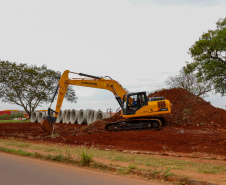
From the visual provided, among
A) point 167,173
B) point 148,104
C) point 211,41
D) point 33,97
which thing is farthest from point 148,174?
point 33,97

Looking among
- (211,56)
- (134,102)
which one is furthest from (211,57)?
(134,102)

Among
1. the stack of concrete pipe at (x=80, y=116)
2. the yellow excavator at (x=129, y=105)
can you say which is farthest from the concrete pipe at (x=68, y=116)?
the yellow excavator at (x=129, y=105)

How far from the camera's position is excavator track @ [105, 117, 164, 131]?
19.3 metres

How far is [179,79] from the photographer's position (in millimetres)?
44656

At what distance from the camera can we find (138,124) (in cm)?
1959

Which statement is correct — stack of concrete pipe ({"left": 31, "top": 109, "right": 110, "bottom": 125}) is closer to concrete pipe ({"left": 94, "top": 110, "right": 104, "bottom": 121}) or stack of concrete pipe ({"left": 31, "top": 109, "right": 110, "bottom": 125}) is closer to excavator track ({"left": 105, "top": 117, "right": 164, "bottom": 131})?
concrete pipe ({"left": 94, "top": 110, "right": 104, "bottom": 121})

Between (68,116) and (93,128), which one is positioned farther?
(68,116)

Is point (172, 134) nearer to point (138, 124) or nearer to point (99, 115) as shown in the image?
point (138, 124)

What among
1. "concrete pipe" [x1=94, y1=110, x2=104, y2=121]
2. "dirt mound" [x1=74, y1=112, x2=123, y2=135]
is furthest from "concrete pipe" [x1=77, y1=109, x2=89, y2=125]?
"dirt mound" [x1=74, y1=112, x2=123, y2=135]

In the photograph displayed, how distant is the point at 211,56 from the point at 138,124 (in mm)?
14868

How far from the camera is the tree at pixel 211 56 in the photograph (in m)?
27.1

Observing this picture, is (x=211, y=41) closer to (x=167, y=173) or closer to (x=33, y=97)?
(x=167, y=173)

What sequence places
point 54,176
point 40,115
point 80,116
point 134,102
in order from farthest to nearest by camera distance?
point 40,115, point 80,116, point 134,102, point 54,176

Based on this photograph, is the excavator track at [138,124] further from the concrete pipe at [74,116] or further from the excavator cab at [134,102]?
the concrete pipe at [74,116]
